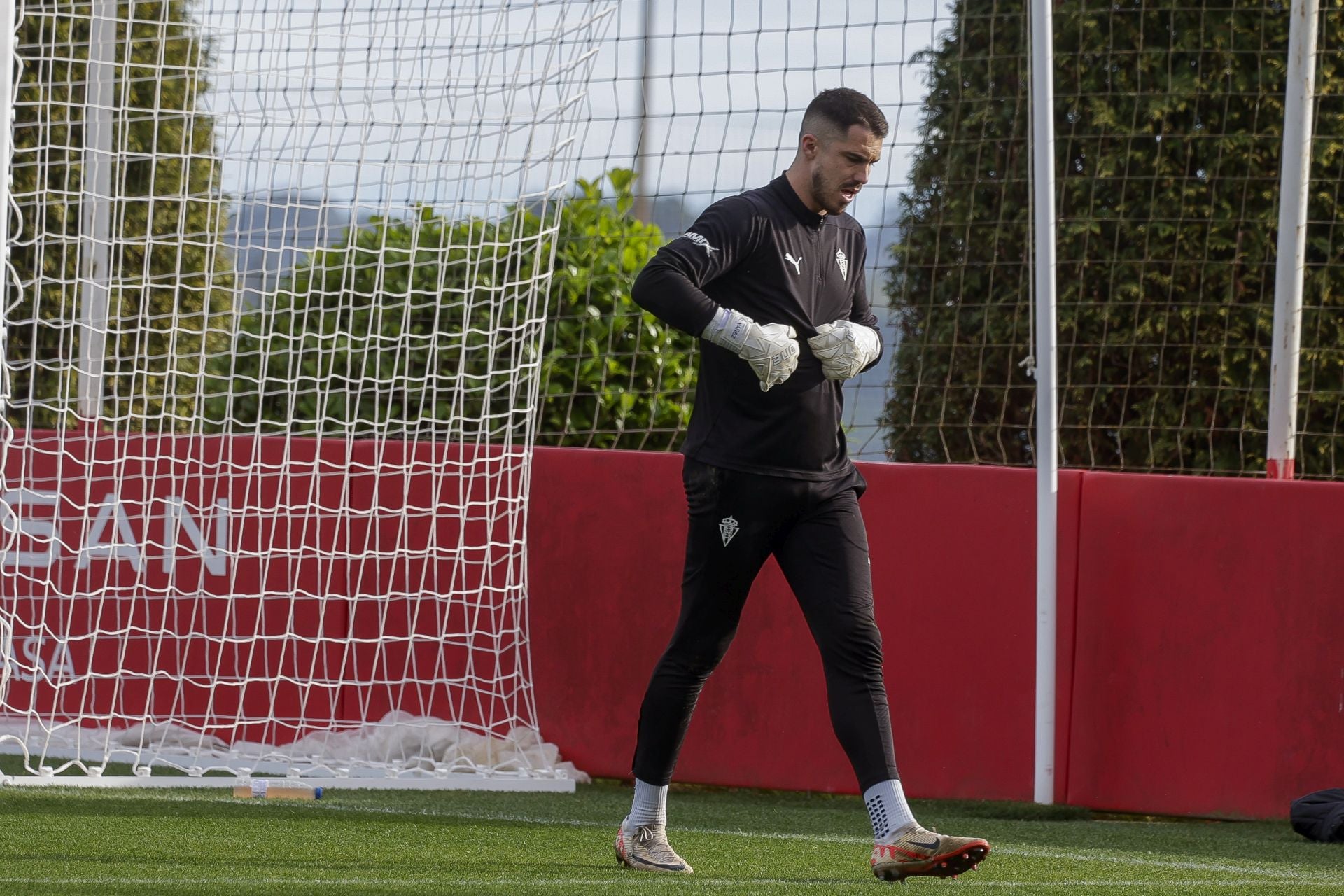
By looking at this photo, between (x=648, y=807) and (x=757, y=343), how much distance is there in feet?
3.84

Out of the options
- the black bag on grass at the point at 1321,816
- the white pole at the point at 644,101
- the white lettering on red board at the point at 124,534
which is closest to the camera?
the black bag on grass at the point at 1321,816

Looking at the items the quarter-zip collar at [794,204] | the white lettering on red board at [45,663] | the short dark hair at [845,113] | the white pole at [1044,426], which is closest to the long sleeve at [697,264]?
the quarter-zip collar at [794,204]

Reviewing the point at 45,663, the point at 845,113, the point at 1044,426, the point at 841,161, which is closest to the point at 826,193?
the point at 841,161

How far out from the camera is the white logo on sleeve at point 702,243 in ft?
13.4

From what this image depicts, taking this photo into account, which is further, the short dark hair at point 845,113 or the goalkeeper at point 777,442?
the short dark hair at point 845,113

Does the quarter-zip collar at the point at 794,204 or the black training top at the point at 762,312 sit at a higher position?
the quarter-zip collar at the point at 794,204

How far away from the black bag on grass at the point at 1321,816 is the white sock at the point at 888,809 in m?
1.89

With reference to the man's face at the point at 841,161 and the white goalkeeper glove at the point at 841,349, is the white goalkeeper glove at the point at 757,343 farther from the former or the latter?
the man's face at the point at 841,161

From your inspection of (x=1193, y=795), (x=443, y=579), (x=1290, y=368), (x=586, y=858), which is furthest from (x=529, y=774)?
(x=1290, y=368)

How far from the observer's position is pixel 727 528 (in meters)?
4.16

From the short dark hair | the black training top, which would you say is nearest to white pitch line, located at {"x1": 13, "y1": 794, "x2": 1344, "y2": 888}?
the black training top

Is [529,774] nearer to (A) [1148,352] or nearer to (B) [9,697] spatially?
(B) [9,697]

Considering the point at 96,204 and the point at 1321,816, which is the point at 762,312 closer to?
the point at 1321,816

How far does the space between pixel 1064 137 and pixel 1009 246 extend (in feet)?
2.30
